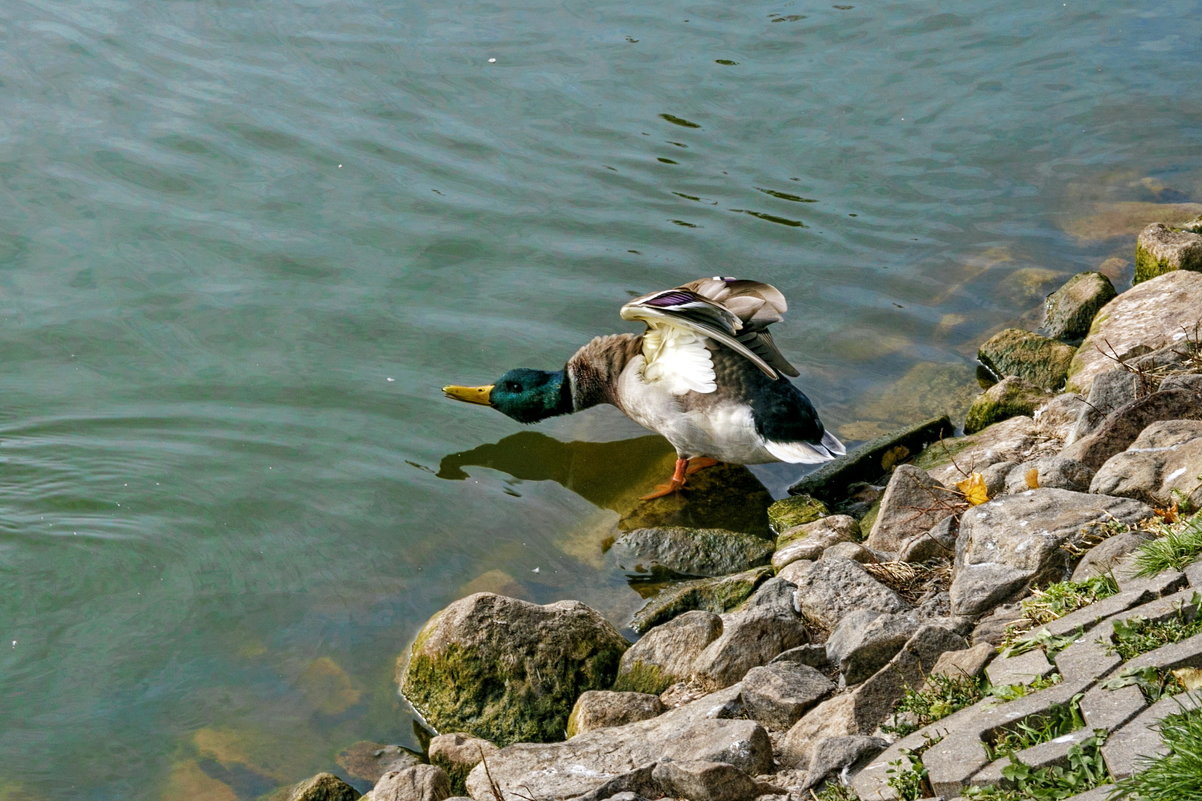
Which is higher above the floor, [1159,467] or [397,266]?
[1159,467]

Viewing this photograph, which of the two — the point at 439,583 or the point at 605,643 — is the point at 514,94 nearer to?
the point at 439,583

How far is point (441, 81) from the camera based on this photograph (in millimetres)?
10195

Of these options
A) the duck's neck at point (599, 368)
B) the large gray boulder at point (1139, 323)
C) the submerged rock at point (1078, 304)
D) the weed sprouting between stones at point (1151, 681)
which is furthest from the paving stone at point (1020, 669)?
the submerged rock at point (1078, 304)

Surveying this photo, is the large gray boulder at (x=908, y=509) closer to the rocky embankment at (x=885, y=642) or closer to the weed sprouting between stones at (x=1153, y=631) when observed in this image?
the rocky embankment at (x=885, y=642)

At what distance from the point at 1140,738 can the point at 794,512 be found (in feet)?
11.1

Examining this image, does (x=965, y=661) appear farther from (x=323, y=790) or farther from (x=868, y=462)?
(x=868, y=462)

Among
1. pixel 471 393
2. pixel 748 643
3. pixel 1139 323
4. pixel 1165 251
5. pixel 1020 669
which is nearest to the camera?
pixel 1020 669

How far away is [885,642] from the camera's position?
3760 mm

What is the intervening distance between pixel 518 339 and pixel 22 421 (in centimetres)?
296

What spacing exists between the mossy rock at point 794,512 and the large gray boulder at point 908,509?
77cm

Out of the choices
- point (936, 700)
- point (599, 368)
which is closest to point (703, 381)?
point (599, 368)

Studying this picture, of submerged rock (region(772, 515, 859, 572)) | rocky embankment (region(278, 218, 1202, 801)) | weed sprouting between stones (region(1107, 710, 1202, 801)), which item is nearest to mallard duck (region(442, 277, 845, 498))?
rocky embankment (region(278, 218, 1202, 801))

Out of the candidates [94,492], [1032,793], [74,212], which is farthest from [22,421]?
[1032,793]

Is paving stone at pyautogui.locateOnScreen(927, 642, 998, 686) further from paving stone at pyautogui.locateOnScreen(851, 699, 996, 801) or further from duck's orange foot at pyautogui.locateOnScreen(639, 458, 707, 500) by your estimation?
duck's orange foot at pyautogui.locateOnScreen(639, 458, 707, 500)
